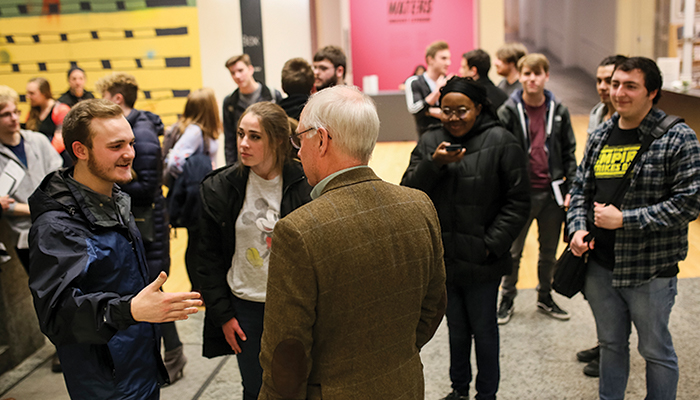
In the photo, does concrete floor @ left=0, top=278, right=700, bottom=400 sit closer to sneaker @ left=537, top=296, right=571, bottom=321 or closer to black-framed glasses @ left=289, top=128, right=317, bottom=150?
sneaker @ left=537, top=296, right=571, bottom=321

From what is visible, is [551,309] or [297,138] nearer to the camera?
[297,138]

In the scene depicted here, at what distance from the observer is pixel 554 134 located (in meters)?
3.97

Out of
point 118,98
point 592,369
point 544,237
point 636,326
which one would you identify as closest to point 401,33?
point 544,237

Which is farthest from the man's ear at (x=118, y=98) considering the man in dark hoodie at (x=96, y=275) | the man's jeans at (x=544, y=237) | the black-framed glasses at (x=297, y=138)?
the man's jeans at (x=544, y=237)

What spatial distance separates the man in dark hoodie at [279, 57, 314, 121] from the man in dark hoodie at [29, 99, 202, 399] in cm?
160

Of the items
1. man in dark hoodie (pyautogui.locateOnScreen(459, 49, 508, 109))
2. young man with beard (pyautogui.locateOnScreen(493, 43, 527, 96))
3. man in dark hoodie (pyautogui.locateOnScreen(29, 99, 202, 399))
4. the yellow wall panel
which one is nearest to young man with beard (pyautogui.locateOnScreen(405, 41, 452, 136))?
man in dark hoodie (pyautogui.locateOnScreen(459, 49, 508, 109))

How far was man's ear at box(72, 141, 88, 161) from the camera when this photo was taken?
1.98 meters

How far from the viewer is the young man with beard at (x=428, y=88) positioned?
4809 mm

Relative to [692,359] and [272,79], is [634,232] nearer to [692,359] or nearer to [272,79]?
[692,359]

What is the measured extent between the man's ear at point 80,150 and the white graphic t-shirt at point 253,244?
624 mm

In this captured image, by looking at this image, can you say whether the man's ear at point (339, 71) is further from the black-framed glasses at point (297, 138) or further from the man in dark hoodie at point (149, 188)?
the black-framed glasses at point (297, 138)

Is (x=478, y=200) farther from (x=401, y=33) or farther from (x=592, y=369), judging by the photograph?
(x=401, y=33)

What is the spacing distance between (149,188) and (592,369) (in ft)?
9.01

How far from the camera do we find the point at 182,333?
428 centimetres
